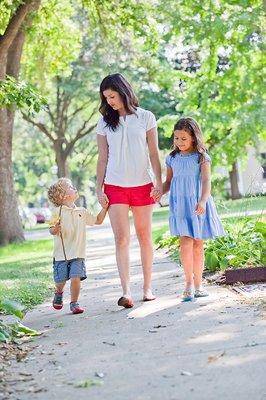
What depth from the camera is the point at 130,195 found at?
749cm

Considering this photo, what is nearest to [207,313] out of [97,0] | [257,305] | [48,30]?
[257,305]

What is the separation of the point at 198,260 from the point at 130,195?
0.91m

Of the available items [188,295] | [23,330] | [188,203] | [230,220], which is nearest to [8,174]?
[230,220]

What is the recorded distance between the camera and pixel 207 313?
6.61 meters

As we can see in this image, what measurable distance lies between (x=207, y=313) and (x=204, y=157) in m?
1.66

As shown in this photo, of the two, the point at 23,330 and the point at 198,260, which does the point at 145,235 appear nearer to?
the point at 198,260

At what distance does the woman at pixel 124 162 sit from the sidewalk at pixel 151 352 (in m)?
0.73

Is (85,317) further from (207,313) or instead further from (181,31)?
(181,31)

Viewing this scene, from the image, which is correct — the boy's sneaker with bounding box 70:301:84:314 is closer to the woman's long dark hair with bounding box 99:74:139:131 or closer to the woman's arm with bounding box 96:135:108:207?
the woman's arm with bounding box 96:135:108:207

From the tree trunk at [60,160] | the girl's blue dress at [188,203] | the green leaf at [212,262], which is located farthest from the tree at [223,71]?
the tree trunk at [60,160]

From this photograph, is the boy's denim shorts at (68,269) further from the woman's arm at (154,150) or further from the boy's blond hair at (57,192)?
the woman's arm at (154,150)

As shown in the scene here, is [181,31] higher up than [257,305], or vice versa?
[181,31]

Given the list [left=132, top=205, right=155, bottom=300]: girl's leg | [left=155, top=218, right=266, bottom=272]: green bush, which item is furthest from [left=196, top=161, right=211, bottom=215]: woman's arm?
[left=155, top=218, right=266, bottom=272]: green bush

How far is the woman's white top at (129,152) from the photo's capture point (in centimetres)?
745
